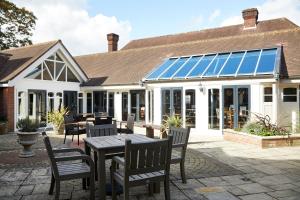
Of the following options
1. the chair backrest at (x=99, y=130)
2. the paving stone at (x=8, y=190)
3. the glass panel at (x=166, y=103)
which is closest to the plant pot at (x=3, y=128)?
the glass panel at (x=166, y=103)

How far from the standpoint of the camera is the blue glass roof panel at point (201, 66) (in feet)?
47.6

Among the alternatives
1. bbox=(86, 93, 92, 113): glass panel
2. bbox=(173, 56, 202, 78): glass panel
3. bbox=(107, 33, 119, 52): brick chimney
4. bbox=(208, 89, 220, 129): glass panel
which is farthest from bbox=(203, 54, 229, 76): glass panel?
bbox=(107, 33, 119, 52): brick chimney

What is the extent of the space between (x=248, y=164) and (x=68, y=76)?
13730mm

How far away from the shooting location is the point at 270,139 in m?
9.55

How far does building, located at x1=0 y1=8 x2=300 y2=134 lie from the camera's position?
1314 cm

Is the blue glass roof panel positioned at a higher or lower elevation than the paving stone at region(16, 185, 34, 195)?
higher

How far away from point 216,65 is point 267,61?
7.97 feet

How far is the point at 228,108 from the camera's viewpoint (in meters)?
13.4

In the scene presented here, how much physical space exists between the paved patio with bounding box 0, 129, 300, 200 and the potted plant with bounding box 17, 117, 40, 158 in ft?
1.01

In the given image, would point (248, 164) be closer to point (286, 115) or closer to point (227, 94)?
point (227, 94)

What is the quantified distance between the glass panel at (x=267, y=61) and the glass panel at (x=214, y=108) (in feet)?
7.07

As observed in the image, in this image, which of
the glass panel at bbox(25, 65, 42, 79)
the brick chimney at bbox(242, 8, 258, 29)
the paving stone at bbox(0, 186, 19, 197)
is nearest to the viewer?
the paving stone at bbox(0, 186, 19, 197)

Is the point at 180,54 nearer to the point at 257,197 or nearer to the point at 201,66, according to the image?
the point at 201,66

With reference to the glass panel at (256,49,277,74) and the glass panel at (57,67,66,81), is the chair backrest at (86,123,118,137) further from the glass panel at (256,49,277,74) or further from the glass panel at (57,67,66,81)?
the glass panel at (57,67,66,81)
